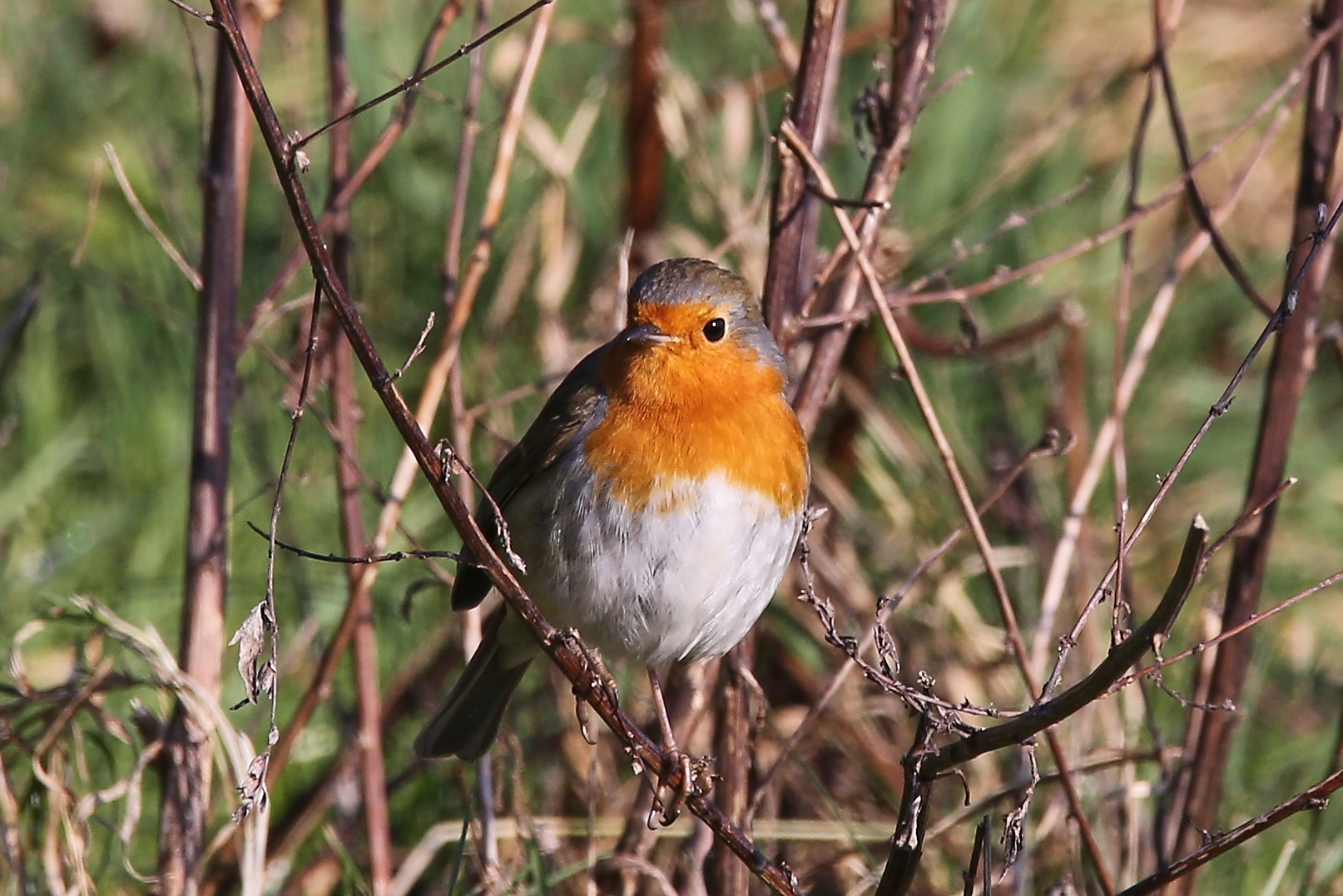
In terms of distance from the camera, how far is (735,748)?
3.04 metres

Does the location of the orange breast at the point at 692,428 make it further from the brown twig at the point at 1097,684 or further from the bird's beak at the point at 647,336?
the brown twig at the point at 1097,684

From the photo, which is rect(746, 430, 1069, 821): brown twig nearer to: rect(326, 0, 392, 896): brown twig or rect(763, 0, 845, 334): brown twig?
rect(763, 0, 845, 334): brown twig

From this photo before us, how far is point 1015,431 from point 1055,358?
321 mm

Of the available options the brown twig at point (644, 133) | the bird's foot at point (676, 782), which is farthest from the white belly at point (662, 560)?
the brown twig at point (644, 133)

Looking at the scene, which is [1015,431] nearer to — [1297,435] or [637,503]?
[1297,435]

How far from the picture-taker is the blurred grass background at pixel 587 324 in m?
4.23

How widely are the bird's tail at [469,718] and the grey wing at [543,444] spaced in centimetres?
28

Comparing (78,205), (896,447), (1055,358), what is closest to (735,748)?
(896,447)

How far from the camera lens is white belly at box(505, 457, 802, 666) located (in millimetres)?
2945

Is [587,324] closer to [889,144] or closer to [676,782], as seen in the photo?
[889,144]

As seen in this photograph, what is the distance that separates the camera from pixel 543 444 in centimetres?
312

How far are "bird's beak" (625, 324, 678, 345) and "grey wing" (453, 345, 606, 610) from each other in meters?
0.13

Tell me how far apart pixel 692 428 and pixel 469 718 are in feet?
2.85

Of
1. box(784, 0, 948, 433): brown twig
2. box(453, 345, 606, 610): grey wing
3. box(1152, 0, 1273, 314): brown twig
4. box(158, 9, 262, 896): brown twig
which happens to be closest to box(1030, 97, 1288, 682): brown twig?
box(1152, 0, 1273, 314): brown twig
